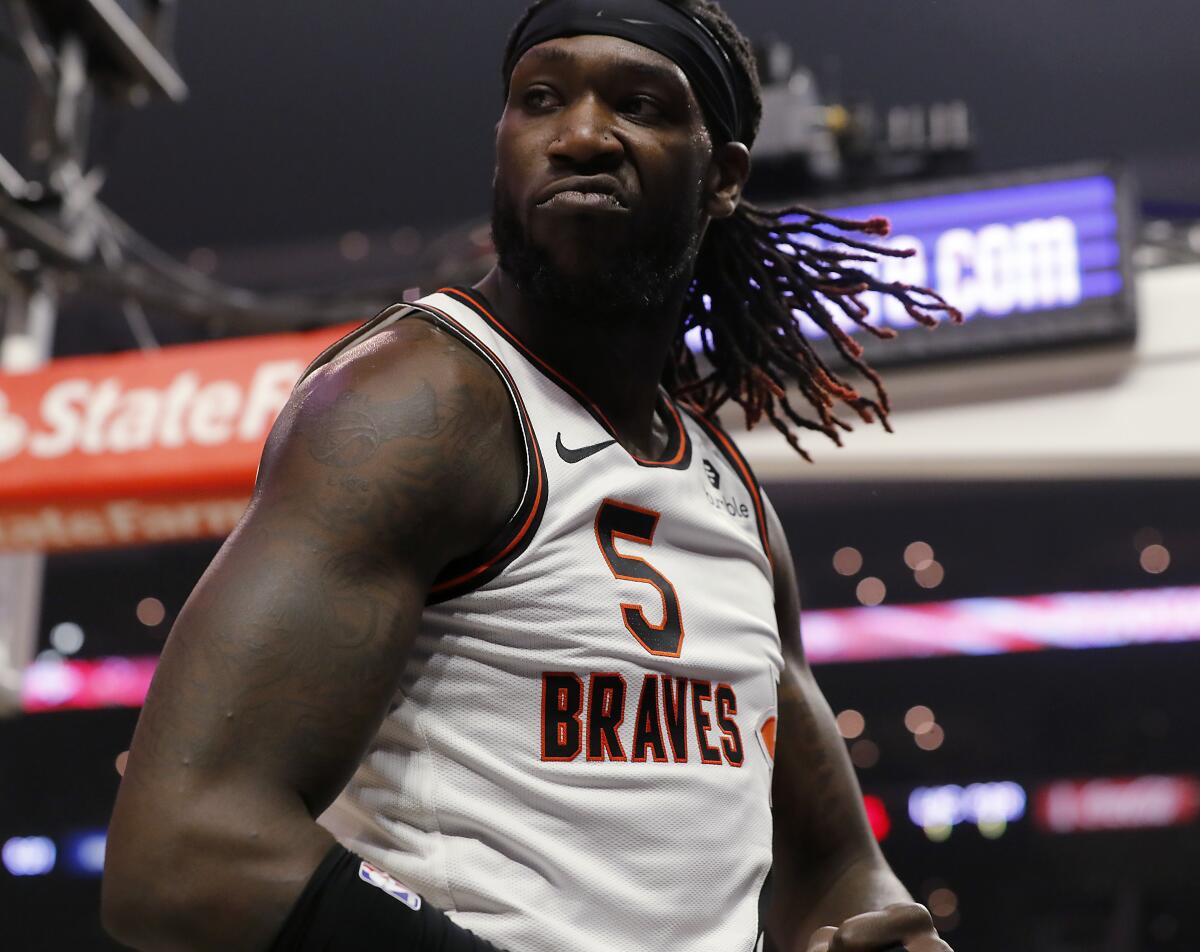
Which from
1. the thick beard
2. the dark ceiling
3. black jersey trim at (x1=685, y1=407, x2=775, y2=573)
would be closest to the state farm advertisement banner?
the dark ceiling

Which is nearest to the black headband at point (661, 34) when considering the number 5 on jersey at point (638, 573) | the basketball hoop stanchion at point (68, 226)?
the number 5 on jersey at point (638, 573)

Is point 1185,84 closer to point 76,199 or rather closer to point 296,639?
point 76,199

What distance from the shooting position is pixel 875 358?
5941 millimetres

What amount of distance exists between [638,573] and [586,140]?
1.64 ft

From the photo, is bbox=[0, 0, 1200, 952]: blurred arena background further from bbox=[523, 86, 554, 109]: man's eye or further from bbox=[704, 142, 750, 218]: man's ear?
bbox=[523, 86, 554, 109]: man's eye

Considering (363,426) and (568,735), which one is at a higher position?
(363,426)

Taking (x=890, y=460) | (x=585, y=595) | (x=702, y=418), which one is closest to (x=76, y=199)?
(x=890, y=460)

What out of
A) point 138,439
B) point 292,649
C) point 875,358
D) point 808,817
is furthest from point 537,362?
point 875,358

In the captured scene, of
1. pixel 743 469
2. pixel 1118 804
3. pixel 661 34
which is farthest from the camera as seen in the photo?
pixel 1118 804

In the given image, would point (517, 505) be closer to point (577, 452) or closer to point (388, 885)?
point (577, 452)

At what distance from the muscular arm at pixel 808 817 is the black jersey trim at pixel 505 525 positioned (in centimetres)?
59

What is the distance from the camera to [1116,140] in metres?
10.1

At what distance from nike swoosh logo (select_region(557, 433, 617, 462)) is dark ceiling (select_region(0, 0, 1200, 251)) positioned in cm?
567

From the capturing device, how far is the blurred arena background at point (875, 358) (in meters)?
5.84
